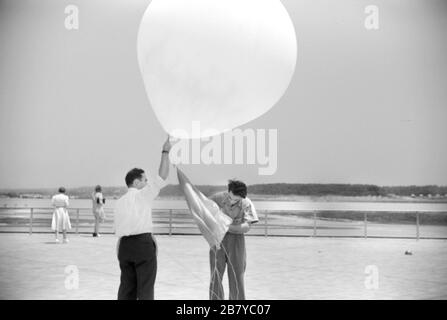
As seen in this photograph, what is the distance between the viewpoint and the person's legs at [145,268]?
396 cm

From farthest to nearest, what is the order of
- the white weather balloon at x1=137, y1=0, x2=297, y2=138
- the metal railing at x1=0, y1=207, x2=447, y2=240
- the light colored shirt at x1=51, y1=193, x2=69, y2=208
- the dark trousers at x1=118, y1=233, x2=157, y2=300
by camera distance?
the metal railing at x1=0, y1=207, x2=447, y2=240 → the light colored shirt at x1=51, y1=193, x2=69, y2=208 → the white weather balloon at x1=137, y1=0, x2=297, y2=138 → the dark trousers at x1=118, y1=233, x2=157, y2=300

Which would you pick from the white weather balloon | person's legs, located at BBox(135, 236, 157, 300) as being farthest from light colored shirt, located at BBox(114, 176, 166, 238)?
the white weather balloon

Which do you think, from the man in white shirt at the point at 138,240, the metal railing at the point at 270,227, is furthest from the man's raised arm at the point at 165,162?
the metal railing at the point at 270,227

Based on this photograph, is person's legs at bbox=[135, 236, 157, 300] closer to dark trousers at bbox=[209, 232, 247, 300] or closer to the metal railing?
dark trousers at bbox=[209, 232, 247, 300]

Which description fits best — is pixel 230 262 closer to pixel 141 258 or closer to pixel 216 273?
pixel 216 273

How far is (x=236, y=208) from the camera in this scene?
4781 millimetres

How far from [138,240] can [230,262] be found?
41.1 inches

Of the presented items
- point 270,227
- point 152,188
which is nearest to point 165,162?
point 152,188

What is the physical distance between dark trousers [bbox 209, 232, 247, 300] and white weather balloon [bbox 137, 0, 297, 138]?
112cm


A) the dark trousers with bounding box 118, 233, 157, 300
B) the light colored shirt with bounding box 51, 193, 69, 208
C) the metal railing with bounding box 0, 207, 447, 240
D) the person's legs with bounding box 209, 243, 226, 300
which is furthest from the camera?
the metal railing with bounding box 0, 207, 447, 240

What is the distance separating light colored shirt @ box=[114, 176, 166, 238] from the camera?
3.97 m

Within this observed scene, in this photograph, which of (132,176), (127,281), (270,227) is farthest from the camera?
(270,227)

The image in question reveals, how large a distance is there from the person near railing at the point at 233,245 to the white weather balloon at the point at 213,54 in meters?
0.83
